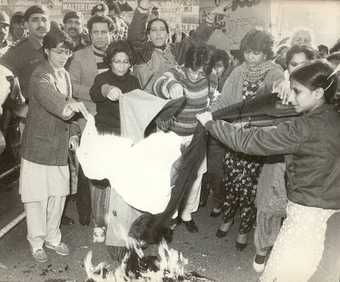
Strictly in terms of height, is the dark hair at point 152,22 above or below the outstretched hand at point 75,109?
above

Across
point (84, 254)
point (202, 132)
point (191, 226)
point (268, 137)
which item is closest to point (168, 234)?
point (191, 226)

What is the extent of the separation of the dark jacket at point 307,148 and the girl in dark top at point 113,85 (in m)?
0.80

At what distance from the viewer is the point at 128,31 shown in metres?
3.00

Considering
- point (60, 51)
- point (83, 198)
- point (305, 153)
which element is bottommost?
point (83, 198)

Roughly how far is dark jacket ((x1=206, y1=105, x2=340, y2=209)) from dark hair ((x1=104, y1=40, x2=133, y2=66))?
0.88 metres

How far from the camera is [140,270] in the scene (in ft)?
10.3

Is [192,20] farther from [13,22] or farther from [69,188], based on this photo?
[69,188]

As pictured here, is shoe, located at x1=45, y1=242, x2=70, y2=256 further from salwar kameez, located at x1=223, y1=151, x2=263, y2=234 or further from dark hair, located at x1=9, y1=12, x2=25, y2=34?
dark hair, located at x1=9, y1=12, x2=25, y2=34

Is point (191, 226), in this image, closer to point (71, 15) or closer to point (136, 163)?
point (136, 163)

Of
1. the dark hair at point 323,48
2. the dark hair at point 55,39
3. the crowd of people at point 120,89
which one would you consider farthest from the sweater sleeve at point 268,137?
the dark hair at point 55,39

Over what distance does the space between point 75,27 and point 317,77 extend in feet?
5.14

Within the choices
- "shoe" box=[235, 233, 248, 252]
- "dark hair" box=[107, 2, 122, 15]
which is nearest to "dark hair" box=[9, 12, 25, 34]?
"dark hair" box=[107, 2, 122, 15]

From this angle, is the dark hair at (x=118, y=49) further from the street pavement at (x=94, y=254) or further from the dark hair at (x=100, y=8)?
the street pavement at (x=94, y=254)

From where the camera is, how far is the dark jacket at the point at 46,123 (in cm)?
286
